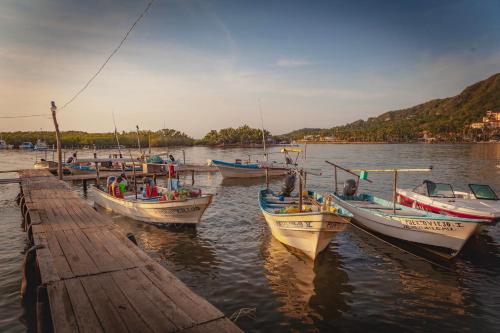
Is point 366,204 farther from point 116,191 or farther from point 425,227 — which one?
point 116,191

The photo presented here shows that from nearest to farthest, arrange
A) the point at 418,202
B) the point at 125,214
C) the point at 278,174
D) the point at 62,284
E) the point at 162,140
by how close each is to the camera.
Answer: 1. the point at 62,284
2. the point at 418,202
3. the point at 125,214
4. the point at 278,174
5. the point at 162,140

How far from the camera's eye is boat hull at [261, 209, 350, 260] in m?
12.8

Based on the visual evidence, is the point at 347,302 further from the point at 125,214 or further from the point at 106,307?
the point at 125,214

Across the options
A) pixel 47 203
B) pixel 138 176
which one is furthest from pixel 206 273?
pixel 138 176

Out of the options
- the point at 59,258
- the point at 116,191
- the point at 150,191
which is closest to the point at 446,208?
the point at 150,191

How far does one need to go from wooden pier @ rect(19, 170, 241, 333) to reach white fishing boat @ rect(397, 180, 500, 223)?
1475 cm

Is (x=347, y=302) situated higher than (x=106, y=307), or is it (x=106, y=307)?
(x=106, y=307)

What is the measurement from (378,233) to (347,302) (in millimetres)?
8001

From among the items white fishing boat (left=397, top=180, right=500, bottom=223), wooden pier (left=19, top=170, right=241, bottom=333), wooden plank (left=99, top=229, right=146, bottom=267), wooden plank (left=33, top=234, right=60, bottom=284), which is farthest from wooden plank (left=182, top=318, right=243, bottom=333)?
white fishing boat (left=397, top=180, right=500, bottom=223)

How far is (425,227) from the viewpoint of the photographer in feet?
47.2

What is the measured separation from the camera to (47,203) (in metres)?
17.1

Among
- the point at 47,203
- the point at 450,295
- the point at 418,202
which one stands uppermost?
the point at 47,203

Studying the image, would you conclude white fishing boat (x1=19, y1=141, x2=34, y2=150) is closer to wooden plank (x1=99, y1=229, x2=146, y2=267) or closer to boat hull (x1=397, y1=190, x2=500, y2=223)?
wooden plank (x1=99, y1=229, x2=146, y2=267)

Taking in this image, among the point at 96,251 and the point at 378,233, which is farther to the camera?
the point at 378,233
